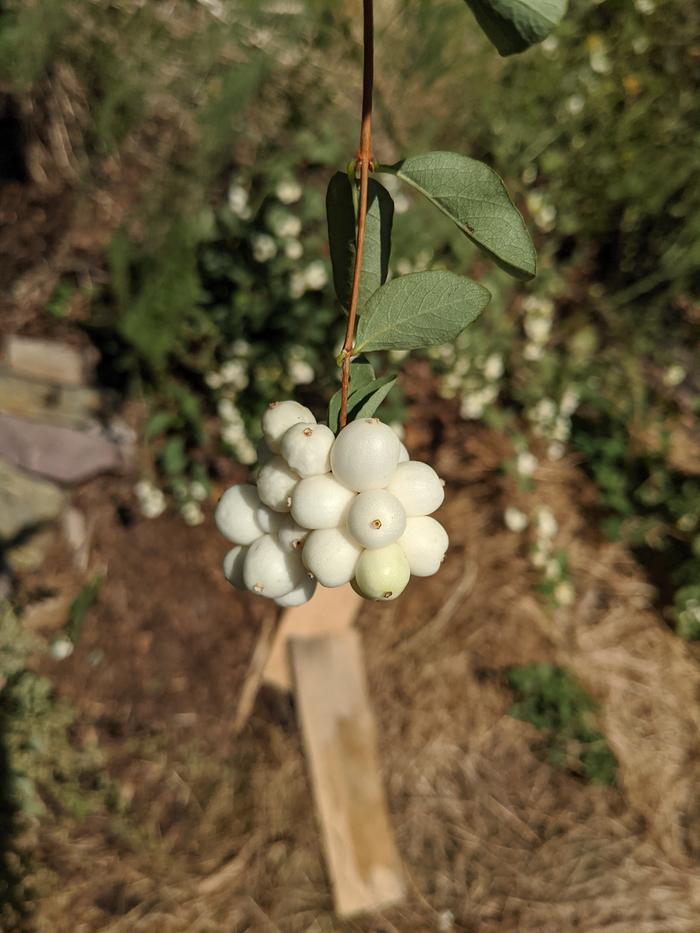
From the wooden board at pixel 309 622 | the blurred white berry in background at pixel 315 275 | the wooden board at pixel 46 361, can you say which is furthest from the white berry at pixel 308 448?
the wooden board at pixel 46 361

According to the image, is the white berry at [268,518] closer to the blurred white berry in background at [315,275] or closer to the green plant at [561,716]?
the blurred white berry in background at [315,275]

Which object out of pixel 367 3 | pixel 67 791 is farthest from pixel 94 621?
pixel 367 3

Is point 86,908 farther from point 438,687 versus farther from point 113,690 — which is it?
point 438,687

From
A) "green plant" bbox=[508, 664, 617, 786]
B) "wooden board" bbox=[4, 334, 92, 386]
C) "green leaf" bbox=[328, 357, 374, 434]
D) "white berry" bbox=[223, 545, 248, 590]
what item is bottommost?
"green plant" bbox=[508, 664, 617, 786]

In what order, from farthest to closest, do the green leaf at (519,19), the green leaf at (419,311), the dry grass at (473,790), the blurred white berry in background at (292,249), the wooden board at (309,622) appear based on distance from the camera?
the wooden board at (309,622) < the dry grass at (473,790) < the blurred white berry in background at (292,249) < the green leaf at (419,311) < the green leaf at (519,19)

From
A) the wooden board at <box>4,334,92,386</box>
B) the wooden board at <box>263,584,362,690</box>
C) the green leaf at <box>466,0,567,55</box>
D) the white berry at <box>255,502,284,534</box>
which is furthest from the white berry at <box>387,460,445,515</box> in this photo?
the wooden board at <box>4,334,92,386</box>

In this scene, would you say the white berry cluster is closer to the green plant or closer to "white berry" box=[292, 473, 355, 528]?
"white berry" box=[292, 473, 355, 528]
